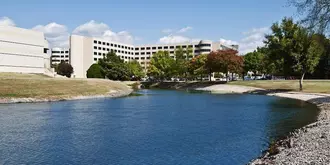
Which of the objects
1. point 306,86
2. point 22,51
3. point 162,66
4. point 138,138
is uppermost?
point 22,51

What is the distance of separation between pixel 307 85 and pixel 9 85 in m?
61.9

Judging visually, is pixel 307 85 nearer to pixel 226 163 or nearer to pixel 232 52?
→ pixel 232 52

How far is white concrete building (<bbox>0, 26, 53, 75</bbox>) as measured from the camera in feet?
355

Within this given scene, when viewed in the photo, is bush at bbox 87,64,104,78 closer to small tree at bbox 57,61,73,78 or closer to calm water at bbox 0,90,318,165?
Answer: small tree at bbox 57,61,73,78

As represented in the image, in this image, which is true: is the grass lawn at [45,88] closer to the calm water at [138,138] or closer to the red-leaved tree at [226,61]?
the calm water at [138,138]

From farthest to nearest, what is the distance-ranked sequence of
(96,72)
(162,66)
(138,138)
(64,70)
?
(64,70), (96,72), (162,66), (138,138)

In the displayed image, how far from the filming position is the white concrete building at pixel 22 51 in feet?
355

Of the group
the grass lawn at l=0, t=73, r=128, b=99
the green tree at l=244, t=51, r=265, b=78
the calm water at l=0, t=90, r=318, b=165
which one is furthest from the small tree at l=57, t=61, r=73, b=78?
the calm water at l=0, t=90, r=318, b=165

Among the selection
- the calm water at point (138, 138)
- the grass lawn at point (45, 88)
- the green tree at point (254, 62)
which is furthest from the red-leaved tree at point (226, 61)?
the calm water at point (138, 138)

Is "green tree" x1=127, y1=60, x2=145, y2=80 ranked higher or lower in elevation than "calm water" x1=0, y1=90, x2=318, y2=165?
higher

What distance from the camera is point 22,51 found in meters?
115

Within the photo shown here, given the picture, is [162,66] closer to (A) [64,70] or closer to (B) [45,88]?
(A) [64,70]

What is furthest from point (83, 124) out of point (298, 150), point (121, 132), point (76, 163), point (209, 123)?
point (298, 150)

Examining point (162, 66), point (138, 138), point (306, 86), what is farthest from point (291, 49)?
point (162, 66)
